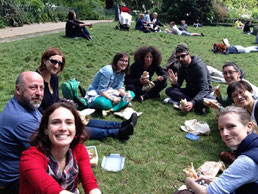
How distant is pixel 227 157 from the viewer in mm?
3605

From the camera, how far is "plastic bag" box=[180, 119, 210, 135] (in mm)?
4480

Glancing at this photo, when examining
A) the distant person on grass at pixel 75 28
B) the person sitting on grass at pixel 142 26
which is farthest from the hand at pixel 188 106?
the person sitting on grass at pixel 142 26

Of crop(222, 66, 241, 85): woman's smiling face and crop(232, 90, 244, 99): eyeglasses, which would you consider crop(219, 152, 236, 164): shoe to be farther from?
crop(222, 66, 241, 85): woman's smiling face

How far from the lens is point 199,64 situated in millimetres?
5289

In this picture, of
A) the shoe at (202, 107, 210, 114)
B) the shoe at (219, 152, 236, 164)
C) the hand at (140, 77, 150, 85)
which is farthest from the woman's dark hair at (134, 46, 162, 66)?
the shoe at (219, 152, 236, 164)

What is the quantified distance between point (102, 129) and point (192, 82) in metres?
2.48

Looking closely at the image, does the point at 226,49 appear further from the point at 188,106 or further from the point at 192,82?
the point at 188,106

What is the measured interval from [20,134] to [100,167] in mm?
1378

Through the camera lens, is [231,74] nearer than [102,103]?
Yes

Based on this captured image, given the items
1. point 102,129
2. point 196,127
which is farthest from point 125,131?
point 196,127

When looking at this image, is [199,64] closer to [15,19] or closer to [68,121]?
[68,121]

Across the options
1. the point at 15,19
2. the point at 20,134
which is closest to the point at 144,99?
the point at 20,134

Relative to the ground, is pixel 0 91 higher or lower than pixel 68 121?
lower

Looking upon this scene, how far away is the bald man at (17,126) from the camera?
2435mm
